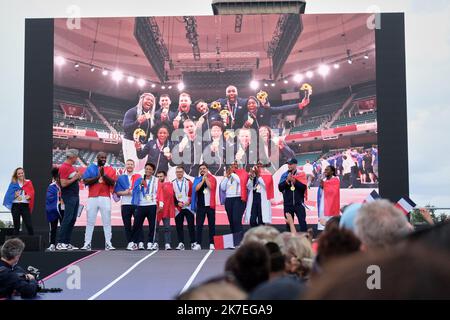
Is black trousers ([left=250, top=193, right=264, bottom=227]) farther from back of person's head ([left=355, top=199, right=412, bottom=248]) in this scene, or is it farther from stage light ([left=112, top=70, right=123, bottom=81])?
back of person's head ([left=355, top=199, right=412, bottom=248])

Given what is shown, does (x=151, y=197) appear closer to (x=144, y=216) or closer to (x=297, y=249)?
(x=144, y=216)

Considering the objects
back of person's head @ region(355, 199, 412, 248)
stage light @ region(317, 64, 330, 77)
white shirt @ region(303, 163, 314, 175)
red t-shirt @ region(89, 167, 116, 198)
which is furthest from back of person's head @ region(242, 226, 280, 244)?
stage light @ region(317, 64, 330, 77)

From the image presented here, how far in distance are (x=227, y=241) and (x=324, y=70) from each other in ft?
15.3

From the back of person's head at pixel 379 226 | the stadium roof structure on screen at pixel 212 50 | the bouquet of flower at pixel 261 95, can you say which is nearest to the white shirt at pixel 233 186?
the bouquet of flower at pixel 261 95

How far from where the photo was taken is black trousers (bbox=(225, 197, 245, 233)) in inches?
435

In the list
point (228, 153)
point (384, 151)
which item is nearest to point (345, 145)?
point (384, 151)

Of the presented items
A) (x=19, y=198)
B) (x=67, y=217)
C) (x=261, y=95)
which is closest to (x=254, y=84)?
(x=261, y=95)

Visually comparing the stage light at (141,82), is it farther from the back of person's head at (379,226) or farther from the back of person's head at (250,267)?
the back of person's head at (250,267)

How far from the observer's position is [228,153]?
13125 millimetres

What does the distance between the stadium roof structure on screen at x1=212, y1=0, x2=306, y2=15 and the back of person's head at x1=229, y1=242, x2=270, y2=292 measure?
1349cm

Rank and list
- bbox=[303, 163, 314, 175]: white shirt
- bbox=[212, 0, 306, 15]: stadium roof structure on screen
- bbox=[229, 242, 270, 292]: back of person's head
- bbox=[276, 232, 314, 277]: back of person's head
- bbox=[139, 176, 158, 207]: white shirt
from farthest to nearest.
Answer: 1. bbox=[212, 0, 306, 15]: stadium roof structure on screen
2. bbox=[303, 163, 314, 175]: white shirt
3. bbox=[139, 176, 158, 207]: white shirt
4. bbox=[276, 232, 314, 277]: back of person's head
5. bbox=[229, 242, 270, 292]: back of person's head

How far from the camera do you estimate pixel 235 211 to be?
36.3 ft

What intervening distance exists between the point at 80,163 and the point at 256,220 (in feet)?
14.1
